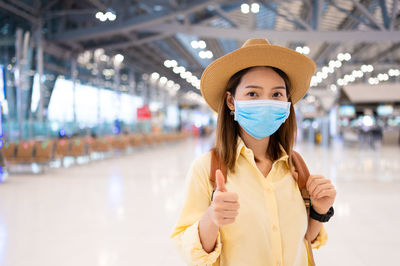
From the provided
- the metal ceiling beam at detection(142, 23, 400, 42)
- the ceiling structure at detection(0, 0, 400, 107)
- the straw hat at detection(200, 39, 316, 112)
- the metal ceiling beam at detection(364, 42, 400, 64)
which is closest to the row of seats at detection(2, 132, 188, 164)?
the ceiling structure at detection(0, 0, 400, 107)

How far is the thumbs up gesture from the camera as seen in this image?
114cm

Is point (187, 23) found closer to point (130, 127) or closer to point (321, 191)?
point (321, 191)

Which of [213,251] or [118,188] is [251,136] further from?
[118,188]

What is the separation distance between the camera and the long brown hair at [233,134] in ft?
4.78

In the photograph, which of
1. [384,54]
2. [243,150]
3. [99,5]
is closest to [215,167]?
[243,150]

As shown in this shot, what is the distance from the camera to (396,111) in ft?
82.0

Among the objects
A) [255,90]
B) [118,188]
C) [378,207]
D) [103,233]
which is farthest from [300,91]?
[118,188]

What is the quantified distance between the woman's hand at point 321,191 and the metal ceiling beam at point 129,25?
32.2ft

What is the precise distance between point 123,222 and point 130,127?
2106 cm

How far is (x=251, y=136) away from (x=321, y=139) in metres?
23.4

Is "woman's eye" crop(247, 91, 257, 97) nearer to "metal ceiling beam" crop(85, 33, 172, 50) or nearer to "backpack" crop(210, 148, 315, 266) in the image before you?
"backpack" crop(210, 148, 315, 266)

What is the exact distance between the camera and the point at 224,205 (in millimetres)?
1149

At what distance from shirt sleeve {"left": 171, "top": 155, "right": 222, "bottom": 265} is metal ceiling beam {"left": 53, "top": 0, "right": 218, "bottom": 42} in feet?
32.3

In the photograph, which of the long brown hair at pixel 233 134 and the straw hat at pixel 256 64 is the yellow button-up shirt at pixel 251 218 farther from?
the straw hat at pixel 256 64
